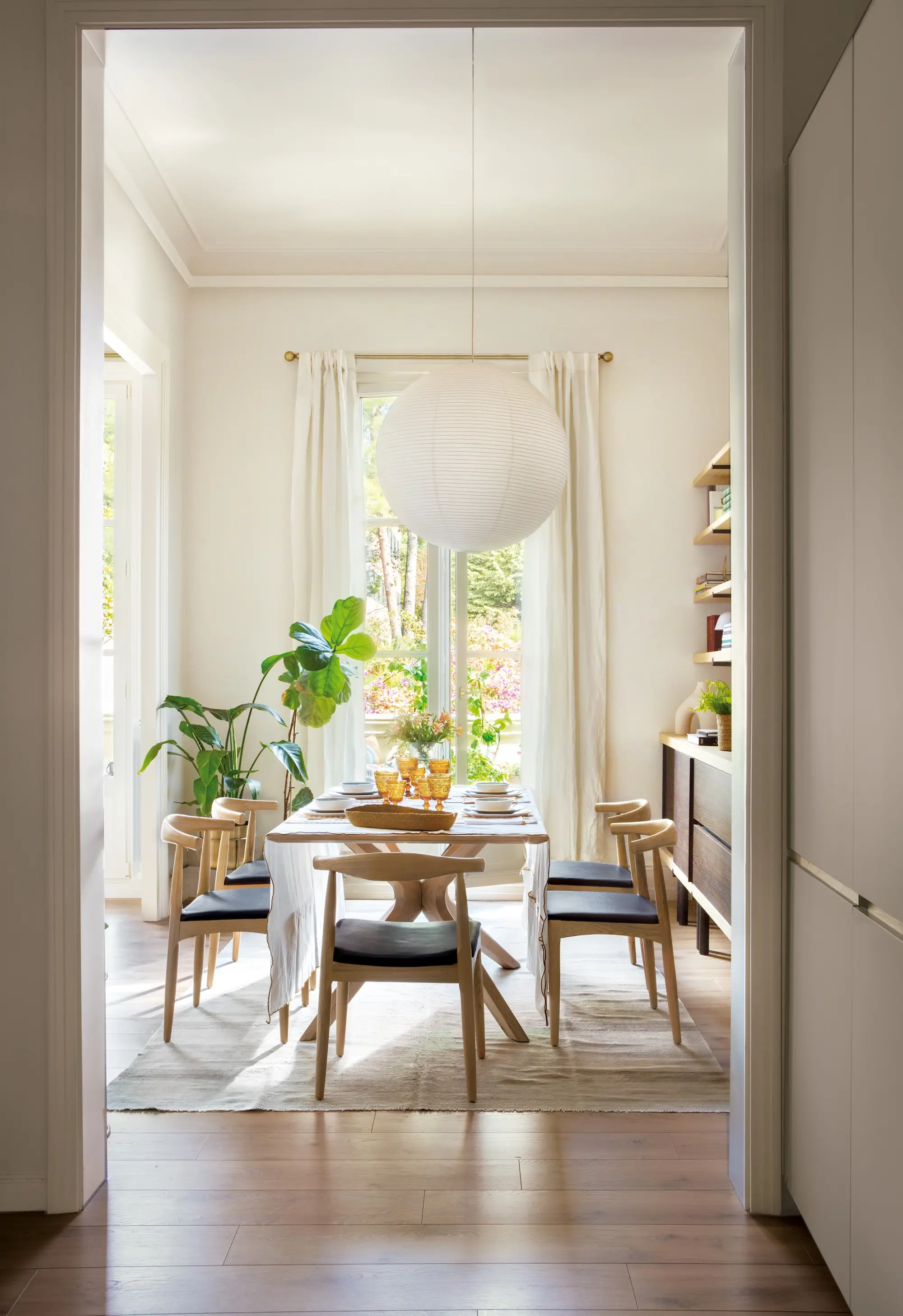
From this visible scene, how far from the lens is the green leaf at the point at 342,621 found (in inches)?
178

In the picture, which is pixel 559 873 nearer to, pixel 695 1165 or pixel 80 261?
pixel 695 1165

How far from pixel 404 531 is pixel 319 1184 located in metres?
3.39

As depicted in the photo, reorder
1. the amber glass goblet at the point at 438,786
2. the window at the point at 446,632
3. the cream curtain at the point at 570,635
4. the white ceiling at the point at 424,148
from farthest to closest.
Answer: the window at the point at 446,632 → the cream curtain at the point at 570,635 → the amber glass goblet at the point at 438,786 → the white ceiling at the point at 424,148

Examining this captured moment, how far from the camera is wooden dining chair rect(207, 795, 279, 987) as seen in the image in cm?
341

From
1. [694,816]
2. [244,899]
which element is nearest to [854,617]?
[244,899]

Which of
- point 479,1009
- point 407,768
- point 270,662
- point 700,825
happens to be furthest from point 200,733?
point 700,825

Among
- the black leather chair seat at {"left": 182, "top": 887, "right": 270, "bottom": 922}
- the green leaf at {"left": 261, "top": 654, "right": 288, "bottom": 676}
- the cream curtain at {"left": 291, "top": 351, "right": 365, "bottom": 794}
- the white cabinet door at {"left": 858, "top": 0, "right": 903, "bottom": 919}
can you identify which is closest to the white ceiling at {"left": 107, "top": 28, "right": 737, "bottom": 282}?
the cream curtain at {"left": 291, "top": 351, "right": 365, "bottom": 794}

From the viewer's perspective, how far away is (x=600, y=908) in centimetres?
309

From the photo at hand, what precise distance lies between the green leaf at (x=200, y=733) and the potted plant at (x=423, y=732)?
52.1 inches

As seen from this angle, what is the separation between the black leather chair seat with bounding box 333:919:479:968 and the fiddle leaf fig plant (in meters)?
1.46

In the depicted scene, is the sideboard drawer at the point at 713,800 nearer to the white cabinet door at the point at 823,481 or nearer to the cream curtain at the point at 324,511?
the white cabinet door at the point at 823,481

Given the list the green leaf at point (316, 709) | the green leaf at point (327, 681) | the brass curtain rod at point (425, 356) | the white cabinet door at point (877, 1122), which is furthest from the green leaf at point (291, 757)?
the white cabinet door at point (877, 1122)

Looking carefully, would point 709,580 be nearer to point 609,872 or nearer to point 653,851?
point 609,872

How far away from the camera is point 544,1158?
2357 mm
